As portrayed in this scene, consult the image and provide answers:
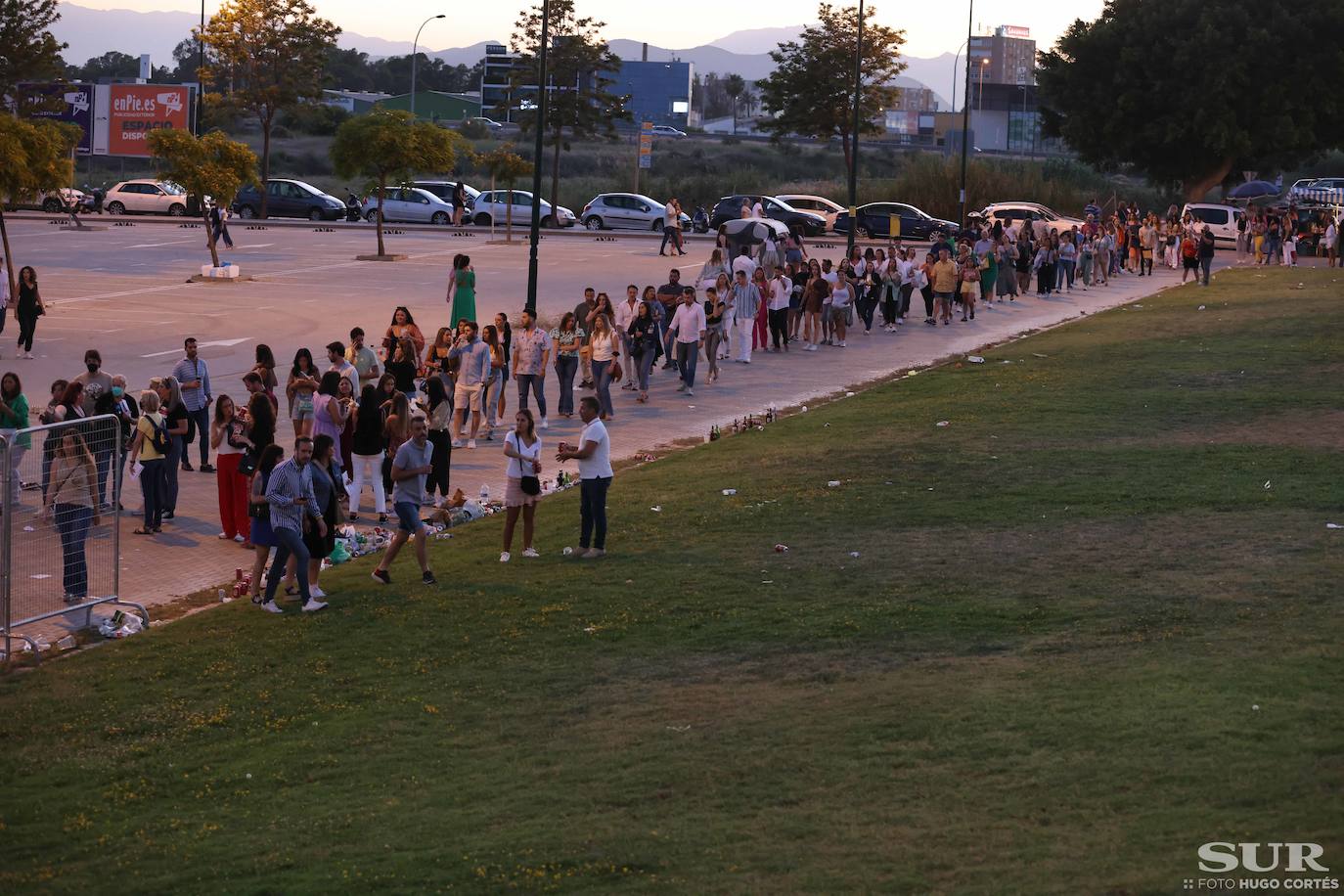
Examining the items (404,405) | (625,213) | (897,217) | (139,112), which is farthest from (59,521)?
(139,112)

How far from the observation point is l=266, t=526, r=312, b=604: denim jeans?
12477mm

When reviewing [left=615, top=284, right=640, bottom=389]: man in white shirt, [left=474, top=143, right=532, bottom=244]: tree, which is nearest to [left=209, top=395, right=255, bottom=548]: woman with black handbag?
[left=615, top=284, right=640, bottom=389]: man in white shirt

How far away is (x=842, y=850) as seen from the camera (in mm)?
7672

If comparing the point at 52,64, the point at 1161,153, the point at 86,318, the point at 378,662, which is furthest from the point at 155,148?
the point at 1161,153

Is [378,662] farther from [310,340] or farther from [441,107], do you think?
[441,107]

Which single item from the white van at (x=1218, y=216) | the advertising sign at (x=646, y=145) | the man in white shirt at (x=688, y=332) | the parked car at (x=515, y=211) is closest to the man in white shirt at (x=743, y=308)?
the man in white shirt at (x=688, y=332)

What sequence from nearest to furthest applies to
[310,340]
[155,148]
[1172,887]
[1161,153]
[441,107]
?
1. [1172,887]
2. [310,340]
3. [155,148]
4. [1161,153]
5. [441,107]

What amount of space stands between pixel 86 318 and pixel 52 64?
33272 mm

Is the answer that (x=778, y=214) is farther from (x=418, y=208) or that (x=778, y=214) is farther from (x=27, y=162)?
(x=27, y=162)

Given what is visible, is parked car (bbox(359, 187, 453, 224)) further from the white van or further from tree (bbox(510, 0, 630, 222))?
the white van

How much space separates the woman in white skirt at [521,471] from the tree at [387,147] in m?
30.7

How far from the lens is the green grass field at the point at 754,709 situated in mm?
7793

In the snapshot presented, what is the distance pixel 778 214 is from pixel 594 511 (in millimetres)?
41134

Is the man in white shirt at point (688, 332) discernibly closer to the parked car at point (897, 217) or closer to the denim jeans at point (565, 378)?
the denim jeans at point (565, 378)
